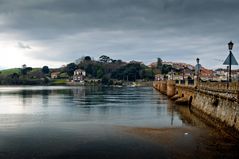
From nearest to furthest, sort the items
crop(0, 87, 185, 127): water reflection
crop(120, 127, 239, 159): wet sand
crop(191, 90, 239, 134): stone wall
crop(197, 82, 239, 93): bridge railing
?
crop(120, 127, 239, 159): wet sand → crop(191, 90, 239, 134): stone wall → crop(197, 82, 239, 93): bridge railing → crop(0, 87, 185, 127): water reflection

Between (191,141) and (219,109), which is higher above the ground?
(219,109)

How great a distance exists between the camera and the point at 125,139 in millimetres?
29375

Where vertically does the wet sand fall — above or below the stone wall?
below

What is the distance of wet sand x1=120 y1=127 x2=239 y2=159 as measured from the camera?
23938 millimetres

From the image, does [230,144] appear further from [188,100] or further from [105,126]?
[188,100]

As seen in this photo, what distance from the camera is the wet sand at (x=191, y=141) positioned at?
2394cm

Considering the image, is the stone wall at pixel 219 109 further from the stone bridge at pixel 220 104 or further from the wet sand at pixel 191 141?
the wet sand at pixel 191 141

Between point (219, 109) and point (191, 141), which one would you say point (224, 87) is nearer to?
point (219, 109)

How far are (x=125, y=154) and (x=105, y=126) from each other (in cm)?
1378

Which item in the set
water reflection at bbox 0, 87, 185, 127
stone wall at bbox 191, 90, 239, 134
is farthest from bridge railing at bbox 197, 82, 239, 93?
water reflection at bbox 0, 87, 185, 127

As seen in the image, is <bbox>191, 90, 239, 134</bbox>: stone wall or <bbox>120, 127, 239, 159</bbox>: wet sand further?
<bbox>191, 90, 239, 134</bbox>: stone wall

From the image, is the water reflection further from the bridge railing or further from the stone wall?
the bridge railing

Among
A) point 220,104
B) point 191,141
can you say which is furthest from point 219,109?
point 191,141

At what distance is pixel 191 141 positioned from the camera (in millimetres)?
28312
